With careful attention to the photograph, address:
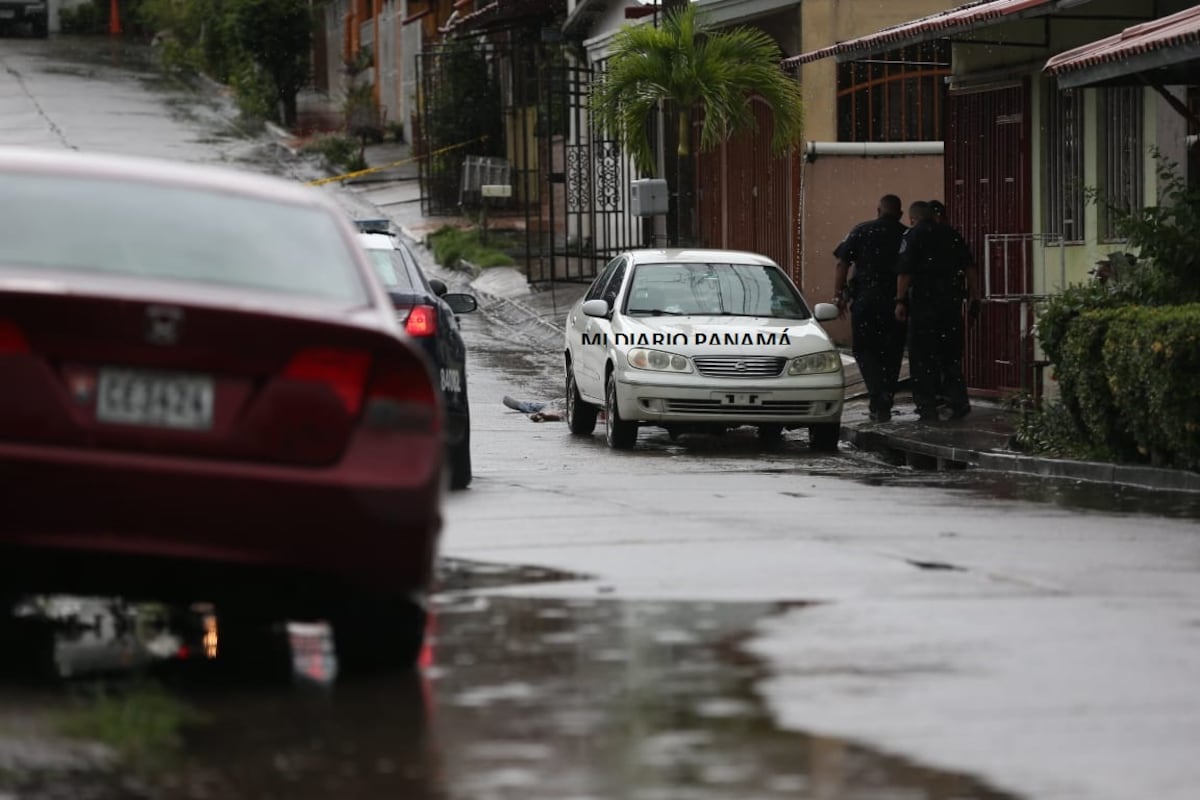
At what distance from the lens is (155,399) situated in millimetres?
6863

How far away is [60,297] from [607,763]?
2.00 metres

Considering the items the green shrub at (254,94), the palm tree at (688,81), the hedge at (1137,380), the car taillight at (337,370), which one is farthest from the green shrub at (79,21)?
the car taillight at (337,370)

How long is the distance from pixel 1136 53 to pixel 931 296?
4687mm

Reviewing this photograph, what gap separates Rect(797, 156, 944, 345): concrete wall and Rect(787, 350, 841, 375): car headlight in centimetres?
859

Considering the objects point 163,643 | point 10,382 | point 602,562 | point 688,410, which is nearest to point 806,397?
point 688,410

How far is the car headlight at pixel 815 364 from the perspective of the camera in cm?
1864

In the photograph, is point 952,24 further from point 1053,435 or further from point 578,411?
point 578,411

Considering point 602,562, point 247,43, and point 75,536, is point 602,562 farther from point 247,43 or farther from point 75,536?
point 247,43

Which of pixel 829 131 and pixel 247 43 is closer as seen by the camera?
pixel 829 131

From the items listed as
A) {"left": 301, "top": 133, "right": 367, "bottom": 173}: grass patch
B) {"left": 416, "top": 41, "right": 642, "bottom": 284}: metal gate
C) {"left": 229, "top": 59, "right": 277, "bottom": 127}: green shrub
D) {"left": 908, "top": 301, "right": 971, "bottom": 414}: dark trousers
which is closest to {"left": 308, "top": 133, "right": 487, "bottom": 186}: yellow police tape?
{"left": 416, "top": 41, "right": 642, "bottom": 284}: metal gate

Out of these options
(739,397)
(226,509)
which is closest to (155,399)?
(226,509)

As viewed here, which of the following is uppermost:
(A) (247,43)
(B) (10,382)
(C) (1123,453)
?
(A) (247,43)

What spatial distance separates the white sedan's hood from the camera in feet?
61.1

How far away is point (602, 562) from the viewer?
33.3ft
